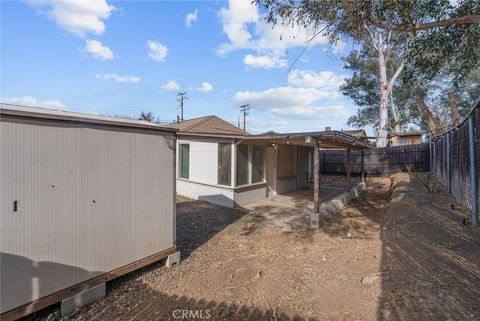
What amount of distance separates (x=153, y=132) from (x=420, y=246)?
4515mm

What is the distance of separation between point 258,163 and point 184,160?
3.07m

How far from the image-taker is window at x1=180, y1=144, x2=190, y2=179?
34.5 feet

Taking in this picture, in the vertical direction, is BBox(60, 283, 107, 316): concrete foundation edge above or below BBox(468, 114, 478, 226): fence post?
below

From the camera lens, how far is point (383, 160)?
17.2 m

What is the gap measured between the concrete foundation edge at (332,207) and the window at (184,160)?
5348mm

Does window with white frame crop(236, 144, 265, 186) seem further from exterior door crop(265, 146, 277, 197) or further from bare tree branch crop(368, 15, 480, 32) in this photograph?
bare tree branch crop(368, 15, 480, 32)

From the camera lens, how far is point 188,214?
25.0 ft

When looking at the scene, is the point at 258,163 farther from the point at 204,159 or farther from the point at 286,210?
the point at 286,210

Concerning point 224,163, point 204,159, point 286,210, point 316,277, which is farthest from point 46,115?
point 204,159

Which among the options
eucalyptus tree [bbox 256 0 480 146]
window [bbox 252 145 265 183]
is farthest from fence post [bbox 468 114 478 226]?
window [bbox 252 145 265 183]

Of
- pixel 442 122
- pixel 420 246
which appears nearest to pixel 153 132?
pixel 420 246

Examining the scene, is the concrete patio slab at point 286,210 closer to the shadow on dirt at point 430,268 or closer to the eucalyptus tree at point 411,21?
the shadow on dirt at point 430,268

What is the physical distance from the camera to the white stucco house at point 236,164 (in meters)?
8.63

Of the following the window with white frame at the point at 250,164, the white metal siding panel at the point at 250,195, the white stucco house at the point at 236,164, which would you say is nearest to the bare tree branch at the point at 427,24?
the white stucco house at the point at 236,164
